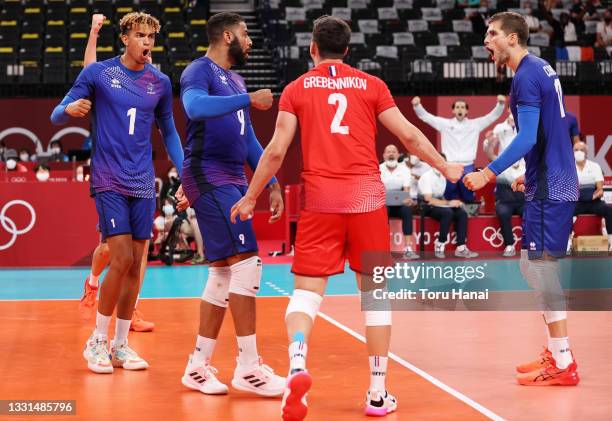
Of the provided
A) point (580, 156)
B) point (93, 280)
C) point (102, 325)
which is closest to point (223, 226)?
point (102, 325)

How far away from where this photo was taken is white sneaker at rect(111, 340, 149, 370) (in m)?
6.65

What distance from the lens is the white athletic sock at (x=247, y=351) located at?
594cm

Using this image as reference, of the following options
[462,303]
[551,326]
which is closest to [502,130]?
[462,303]

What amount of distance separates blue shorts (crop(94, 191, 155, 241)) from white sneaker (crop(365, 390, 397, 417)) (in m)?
2.23

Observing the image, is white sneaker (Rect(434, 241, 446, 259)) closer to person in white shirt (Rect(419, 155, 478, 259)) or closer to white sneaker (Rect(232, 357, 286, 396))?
person in white shirt (Rect(419, 155, 478, 259))

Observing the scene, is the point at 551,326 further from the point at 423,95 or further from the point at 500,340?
the point at 423,95

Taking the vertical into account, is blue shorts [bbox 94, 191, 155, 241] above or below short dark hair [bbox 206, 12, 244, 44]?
below

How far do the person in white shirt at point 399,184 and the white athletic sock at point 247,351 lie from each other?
30.0 feet

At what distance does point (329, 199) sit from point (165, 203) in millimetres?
10661

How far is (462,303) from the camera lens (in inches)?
390

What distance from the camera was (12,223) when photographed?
14.1 metres

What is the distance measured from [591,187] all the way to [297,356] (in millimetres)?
11408

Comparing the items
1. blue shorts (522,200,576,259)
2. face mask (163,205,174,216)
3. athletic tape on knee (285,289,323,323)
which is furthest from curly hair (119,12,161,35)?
face mask (163,205,174,216)

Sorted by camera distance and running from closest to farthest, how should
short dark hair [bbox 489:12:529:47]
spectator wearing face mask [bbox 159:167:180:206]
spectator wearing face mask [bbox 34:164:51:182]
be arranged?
→ 1. short dark hair [bbox 489:12:529:47]
2. spectator wearing face mask [bbox 159:167:180:206]
3. spectator wearing face mask [bbox 34:164:51:182]
